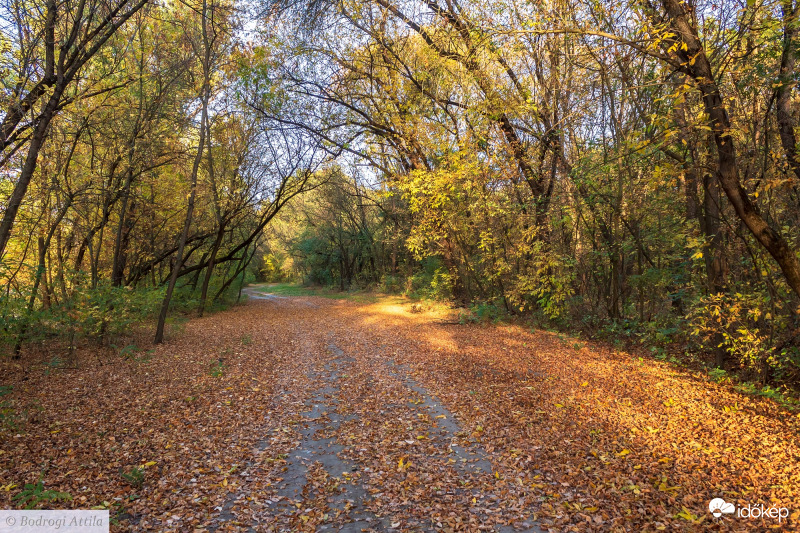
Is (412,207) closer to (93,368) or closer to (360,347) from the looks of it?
(360,347)

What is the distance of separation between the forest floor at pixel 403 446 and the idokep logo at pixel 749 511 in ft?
0.18

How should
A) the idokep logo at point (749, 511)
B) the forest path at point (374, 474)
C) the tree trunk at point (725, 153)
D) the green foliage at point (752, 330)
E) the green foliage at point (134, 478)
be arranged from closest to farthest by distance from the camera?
the idokep logo at point (749, 511)
the forest path at point (374, 474)
the green foliage at point (134, 478)
the tree trunk at point (725, 153)
the green foliage at point (752, 330)

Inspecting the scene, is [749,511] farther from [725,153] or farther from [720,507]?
[725,153]

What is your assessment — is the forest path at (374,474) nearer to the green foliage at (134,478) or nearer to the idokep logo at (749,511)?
the green foliage at (134,478)

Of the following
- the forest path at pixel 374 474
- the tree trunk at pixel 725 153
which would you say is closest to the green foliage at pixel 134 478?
the forest path at pixel 374 474

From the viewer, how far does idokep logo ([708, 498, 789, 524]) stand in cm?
334

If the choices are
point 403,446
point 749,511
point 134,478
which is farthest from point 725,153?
point 134,478

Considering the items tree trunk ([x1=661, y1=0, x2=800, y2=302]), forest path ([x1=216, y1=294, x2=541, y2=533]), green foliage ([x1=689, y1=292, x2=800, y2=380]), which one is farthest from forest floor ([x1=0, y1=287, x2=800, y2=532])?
tree trunk ([x1=661, y1=0, x2=800, y2=302])

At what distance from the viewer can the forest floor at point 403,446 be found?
11.8 feet

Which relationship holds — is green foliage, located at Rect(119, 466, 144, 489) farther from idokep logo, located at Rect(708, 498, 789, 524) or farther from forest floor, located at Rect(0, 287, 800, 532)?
idokep logo, located at Rect(708, 498, 789, 524)

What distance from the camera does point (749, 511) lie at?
3396 millimetres

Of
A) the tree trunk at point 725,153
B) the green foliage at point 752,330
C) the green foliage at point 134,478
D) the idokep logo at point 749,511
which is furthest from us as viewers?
the green foliage at point 752,330

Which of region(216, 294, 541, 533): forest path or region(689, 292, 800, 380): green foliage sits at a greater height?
region(689, 292, 800, 380): green foliage

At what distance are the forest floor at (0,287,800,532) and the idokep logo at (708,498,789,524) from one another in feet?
0.18
